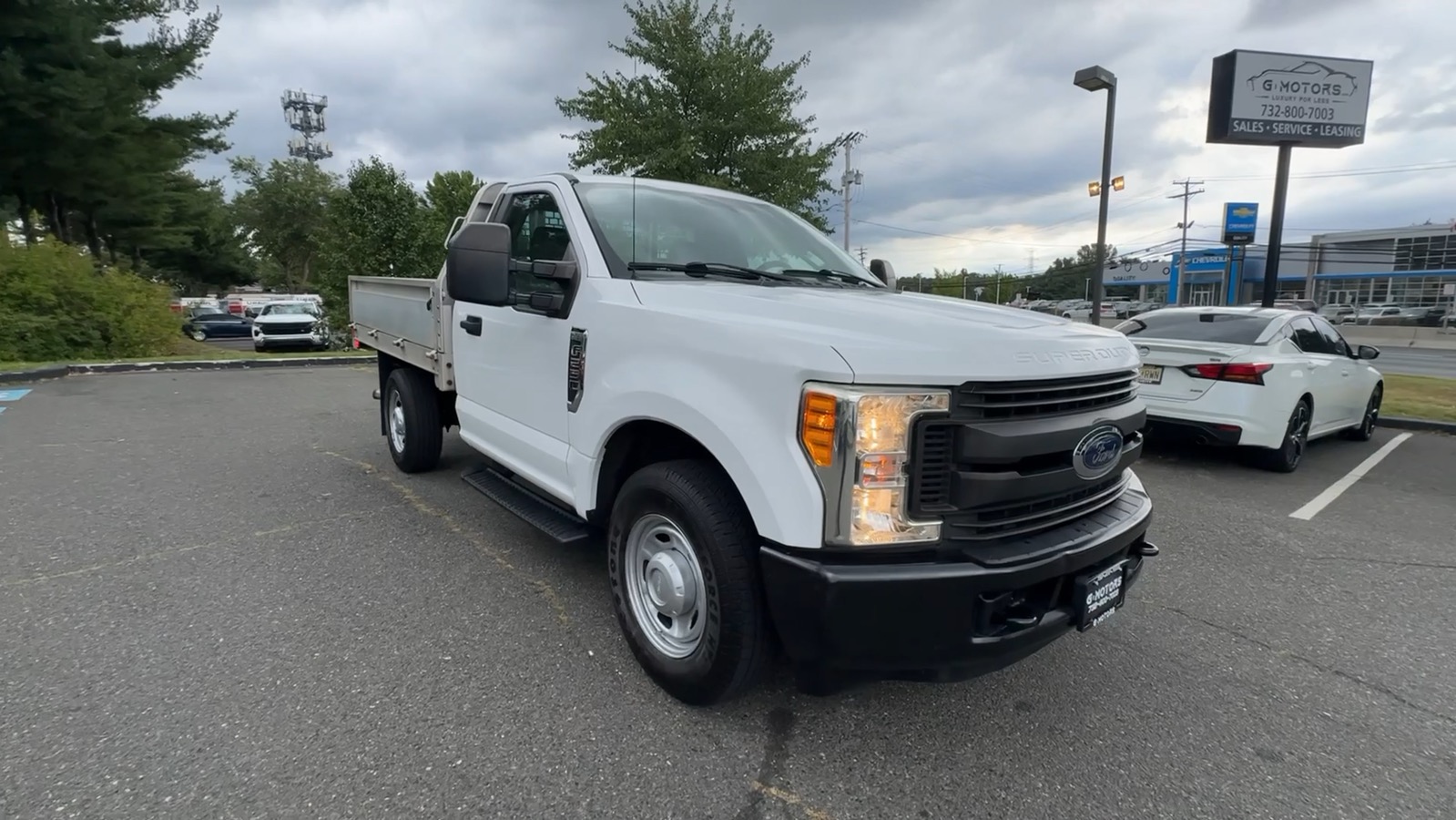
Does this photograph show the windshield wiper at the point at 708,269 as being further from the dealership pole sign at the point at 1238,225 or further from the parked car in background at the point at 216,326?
the dealership pole sign at the point at 1238,225

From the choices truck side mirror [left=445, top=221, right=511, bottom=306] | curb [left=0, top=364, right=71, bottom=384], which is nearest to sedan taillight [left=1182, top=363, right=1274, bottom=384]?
truck side mirror [left=445, top=221, right=511, bottom=306]

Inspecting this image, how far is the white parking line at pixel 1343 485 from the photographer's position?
5527mm

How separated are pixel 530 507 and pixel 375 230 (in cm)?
1584

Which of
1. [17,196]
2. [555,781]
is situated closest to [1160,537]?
[555,781]

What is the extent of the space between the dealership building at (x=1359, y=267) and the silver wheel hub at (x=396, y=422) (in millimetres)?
62196

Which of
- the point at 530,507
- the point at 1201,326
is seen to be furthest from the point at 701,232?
the point at 1201,326

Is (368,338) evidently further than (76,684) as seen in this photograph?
Yes

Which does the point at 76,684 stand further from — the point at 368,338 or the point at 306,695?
the point at 368,338

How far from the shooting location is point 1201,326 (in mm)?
7012

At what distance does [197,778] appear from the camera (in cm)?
226

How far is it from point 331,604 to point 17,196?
2110cm

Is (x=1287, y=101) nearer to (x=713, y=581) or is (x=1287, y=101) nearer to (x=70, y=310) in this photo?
(x=713, y=581)

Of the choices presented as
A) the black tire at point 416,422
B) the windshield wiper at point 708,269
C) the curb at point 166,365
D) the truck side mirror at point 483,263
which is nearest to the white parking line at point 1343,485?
the windshield wiper at point 708,269

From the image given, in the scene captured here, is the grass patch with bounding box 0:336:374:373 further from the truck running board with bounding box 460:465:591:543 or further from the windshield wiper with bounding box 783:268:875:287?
the windshield wiper with bounding box 783:268:875:287
